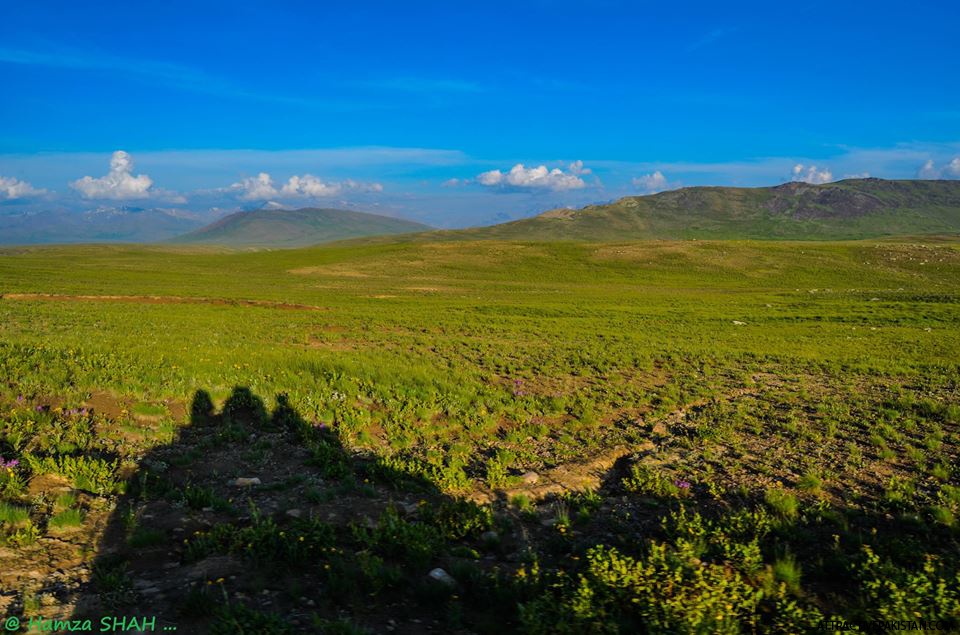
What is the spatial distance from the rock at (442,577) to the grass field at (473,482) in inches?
2.9

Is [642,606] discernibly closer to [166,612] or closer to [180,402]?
[166,612]

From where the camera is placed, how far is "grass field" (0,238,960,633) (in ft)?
20.5

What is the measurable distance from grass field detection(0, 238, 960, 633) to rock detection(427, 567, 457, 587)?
7 centimetres

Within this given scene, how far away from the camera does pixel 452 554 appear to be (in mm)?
8000

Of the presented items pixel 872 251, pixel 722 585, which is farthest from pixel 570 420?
pixel 872 251

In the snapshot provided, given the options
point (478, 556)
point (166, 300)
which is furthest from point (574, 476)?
point (166, 300)

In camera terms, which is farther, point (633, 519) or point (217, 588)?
point (633, 519)

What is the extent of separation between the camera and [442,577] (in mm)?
7113

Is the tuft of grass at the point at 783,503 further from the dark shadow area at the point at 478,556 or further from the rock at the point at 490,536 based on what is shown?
the rock at the point at 490,536

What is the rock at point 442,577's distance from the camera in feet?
22.8

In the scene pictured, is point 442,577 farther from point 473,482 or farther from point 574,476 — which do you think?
point 574,476

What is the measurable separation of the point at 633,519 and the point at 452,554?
3.73 meters

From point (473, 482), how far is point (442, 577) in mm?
3977

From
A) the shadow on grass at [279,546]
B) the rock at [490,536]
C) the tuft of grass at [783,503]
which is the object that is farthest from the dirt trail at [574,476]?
the tuft of grass at [783,503]
